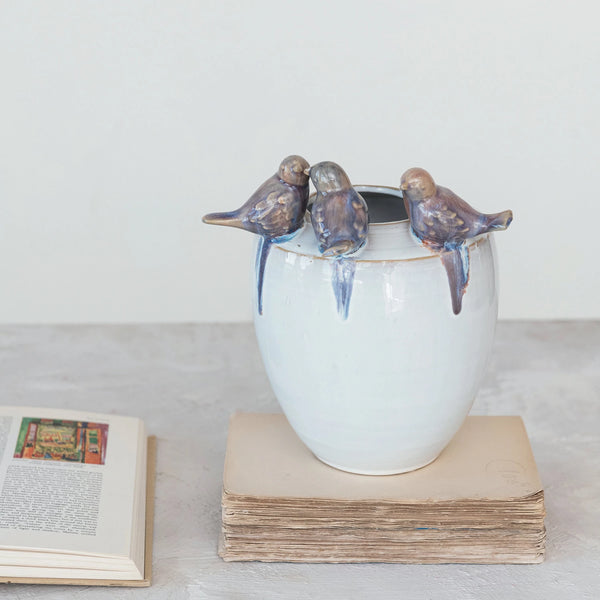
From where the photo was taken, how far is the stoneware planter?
46.1 inches

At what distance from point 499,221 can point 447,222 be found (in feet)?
0.21

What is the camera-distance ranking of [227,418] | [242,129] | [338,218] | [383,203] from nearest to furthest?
[338,218] → [383,203] → [227,418] → [242,129]

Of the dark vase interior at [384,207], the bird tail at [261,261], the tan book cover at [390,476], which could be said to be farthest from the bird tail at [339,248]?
the tan book cover at [390,476]

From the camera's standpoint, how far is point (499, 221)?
1.16 metres

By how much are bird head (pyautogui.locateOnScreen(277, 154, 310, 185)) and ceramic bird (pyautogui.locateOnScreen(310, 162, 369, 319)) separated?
20 millimetres

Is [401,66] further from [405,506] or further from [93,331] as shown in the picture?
[405,506]

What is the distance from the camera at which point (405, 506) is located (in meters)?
1.26

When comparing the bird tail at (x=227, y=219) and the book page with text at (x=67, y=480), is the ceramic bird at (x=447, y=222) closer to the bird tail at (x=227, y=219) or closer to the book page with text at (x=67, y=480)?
the bird tail at (x=227, y=219)

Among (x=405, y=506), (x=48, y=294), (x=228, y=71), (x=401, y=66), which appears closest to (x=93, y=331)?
(x=48, y=294)

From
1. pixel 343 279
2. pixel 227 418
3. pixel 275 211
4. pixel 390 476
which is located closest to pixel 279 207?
pixel 275 211

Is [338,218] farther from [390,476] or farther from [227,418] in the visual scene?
[227,418]

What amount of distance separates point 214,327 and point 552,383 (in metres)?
0.76

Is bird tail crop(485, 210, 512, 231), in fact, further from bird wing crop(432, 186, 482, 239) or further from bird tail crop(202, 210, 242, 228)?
bird tail crop(202, 210, 242, 228)

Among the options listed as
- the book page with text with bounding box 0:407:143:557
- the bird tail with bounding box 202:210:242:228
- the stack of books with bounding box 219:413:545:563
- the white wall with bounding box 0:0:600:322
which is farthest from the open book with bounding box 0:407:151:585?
the white wall with bounding box 0:0:600:322
